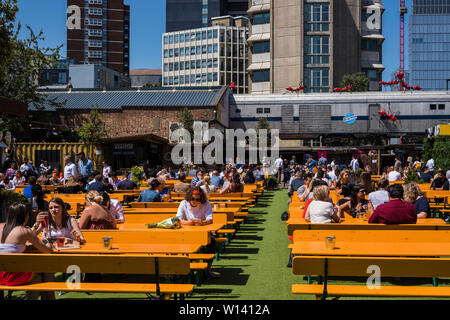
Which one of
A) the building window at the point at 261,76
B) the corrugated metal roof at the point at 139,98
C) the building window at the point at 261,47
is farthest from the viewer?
the building window at the point at 261,76

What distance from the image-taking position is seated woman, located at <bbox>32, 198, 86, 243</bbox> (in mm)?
7504

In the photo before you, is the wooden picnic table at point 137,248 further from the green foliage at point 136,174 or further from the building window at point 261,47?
the building window at point 261,47

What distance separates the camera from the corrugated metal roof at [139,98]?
5175 cm

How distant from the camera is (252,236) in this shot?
13094mm

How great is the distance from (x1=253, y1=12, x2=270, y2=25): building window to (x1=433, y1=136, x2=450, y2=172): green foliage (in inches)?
2425

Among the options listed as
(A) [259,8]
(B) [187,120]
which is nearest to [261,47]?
(A) [259,8]

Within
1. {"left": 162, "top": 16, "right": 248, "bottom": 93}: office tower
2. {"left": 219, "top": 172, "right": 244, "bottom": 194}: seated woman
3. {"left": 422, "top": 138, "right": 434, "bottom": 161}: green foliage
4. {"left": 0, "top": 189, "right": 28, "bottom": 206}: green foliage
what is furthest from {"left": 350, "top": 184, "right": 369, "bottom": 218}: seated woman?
{"left": 162, "top": 16, "right": 248, "bottom": 93}: office tower

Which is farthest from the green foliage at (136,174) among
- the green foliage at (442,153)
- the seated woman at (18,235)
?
the seated woman at (18,235)

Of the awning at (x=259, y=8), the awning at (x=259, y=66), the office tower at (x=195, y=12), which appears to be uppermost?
the office tower at (x=195, y=12)

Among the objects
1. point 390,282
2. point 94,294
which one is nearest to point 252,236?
point 390,282

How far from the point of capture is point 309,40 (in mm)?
81875

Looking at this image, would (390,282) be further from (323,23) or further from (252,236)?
(323,23)

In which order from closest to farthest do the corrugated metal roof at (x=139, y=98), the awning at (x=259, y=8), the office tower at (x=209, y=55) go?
the corrugated metal roof at (x=139, y=98), the awning at (x=259, y=8), the office tower at (x=209, y=55)

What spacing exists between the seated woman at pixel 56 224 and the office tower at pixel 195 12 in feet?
467
